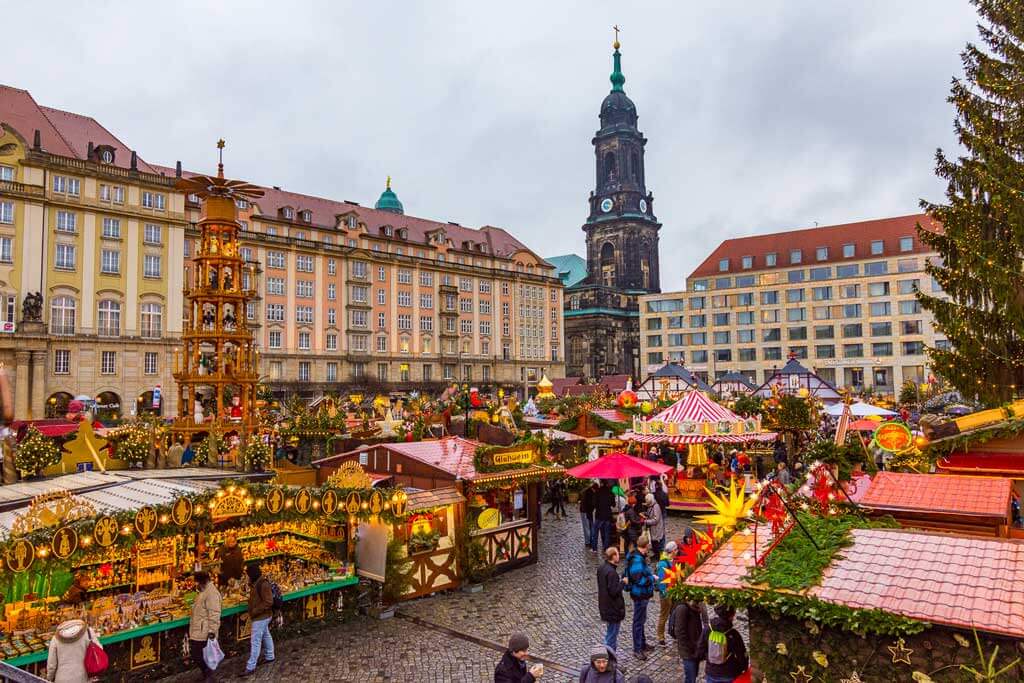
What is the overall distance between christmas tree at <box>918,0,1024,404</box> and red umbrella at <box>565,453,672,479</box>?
8442 millimetres

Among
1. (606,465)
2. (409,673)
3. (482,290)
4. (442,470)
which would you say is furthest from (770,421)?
(482,290)

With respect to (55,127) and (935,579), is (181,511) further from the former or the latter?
(55,127)

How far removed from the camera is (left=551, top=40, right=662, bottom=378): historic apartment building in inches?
3750

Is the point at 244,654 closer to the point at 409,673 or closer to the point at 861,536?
the point at 409,673

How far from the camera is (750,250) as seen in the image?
3137 inches

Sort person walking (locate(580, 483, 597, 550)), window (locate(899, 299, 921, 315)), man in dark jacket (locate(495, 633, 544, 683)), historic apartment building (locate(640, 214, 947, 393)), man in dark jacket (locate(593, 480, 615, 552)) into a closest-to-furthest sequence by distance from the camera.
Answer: man in dark jacket (locate(495, 633, 544, 683)) → man in dark jacket (locate(593, 480, 615, 552)) → person walking (locate(580, 483, 597, 550)) → window (locate(899, 299, 921, 315)) → historic apartment building (locate(640, 214, 947, 393))

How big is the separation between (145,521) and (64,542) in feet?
3.42

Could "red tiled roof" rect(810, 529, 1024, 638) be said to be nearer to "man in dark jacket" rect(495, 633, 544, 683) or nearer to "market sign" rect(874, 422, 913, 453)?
"man in dark jacket" rect(495, 633, 544, 683)

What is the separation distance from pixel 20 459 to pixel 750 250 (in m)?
77.6

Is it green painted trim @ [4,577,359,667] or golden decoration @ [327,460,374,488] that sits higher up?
golden decoration @ [327,460,374,488]

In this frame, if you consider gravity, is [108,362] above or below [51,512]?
above

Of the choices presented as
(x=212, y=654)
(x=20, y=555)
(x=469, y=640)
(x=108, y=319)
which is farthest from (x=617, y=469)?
(x=108, y=319)

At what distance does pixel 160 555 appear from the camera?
9.82m

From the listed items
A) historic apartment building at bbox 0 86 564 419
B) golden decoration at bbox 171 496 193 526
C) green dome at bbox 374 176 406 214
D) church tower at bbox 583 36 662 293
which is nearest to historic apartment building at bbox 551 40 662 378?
church tower at bbox 583 36 662 293
